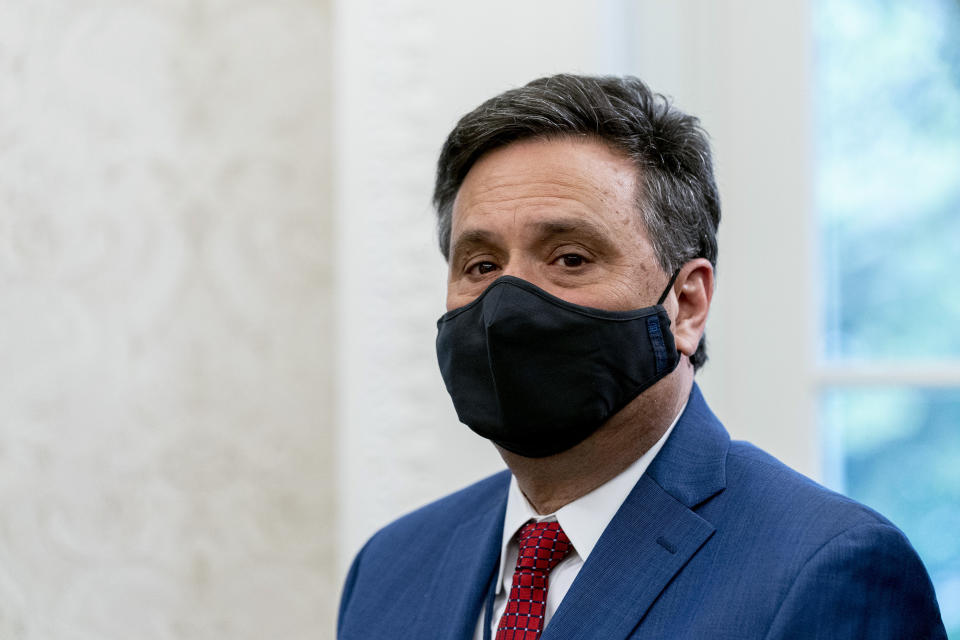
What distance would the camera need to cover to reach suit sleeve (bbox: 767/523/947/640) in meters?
1.04

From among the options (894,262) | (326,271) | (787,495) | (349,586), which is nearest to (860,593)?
(787,495)

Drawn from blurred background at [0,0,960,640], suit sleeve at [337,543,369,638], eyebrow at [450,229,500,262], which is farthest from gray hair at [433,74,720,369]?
suit sleeve at [337,543,369,638]

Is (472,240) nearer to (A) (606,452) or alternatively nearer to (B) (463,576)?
(A) (606,452)

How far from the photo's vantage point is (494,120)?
134cm

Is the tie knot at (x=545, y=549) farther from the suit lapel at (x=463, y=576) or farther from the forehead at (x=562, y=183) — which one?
the forehead at (x=562, y=183)

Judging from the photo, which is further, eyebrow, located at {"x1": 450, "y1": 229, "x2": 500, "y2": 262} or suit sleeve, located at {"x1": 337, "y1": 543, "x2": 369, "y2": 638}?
suit sleeve, located at {"x1": 337, "y1": 543, "x2": 369, "y2": 638}

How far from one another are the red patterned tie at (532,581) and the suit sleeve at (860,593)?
0.30 meters

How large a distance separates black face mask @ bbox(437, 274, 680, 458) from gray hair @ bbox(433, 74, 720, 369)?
0.15 metres

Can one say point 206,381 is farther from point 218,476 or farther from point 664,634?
point 664,634

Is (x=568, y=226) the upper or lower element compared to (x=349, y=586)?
upper

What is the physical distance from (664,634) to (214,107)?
1327mm

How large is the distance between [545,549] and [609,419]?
0.19 meters

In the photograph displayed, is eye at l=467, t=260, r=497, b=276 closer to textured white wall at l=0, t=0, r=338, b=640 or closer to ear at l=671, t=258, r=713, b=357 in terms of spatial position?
ear at l=671, t=258, r=713, b=357

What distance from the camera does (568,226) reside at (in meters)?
1.26
